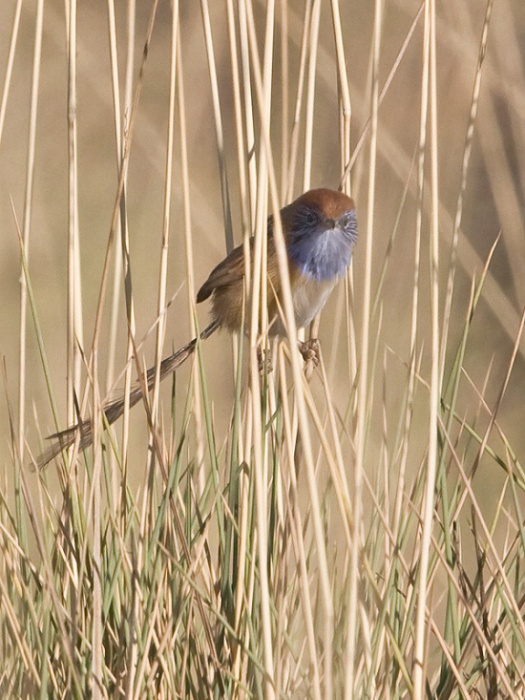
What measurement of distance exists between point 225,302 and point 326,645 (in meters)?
1.95

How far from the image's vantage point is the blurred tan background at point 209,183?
172 inches

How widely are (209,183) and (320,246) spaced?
217 cm

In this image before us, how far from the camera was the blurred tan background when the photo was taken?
4371mm

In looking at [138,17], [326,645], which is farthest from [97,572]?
[138,17]

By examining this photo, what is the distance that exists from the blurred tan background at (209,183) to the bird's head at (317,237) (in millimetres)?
856

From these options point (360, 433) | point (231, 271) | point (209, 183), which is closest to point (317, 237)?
point (231, 271)

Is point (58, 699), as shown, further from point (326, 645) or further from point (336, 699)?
point (326, 645)

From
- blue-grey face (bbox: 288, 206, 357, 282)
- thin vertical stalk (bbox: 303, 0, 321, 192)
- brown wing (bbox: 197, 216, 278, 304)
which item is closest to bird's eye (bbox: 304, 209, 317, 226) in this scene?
blue-grey face (bbox: 288, 206, 357, 282)

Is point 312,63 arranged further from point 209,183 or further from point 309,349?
point 209,183

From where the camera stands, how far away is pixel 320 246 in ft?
9.95

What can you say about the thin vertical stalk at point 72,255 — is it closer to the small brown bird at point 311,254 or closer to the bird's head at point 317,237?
the small brown bird at point 311,254

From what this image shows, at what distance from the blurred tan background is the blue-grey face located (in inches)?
34.7

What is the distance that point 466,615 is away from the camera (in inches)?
82.0

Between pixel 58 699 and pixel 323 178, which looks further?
pixel 323 178
